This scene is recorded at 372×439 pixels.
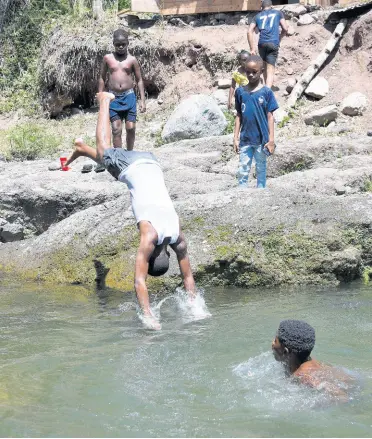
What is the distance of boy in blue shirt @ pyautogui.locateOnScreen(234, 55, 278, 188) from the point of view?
330 inches

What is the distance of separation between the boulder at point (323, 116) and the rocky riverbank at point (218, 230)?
3305mm

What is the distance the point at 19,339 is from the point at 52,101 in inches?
414

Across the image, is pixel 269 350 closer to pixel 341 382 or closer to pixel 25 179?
pixel 341 382

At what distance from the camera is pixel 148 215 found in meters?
6.20

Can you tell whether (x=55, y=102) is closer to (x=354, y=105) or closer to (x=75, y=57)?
(x=75, y=57)

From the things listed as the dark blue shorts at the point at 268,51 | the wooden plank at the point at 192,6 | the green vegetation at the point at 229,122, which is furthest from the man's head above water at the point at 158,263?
the wooden plank at the point at 192,6

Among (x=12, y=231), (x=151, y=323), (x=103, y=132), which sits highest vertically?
(x=103, y=132)

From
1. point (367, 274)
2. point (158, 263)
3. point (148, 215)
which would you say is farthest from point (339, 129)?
Answer: point (158, 263)

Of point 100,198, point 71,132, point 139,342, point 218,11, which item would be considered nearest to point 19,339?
point 139,342

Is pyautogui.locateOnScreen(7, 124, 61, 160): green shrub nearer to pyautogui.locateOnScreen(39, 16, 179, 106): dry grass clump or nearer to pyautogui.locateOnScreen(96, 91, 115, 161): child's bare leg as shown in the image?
pyautogui.locateOnScreen(39, 16, 179, 106): dry grass clump

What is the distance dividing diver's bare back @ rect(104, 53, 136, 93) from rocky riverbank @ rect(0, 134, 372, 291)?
132 centimetres

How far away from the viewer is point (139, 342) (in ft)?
18.7

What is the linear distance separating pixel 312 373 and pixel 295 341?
24cm

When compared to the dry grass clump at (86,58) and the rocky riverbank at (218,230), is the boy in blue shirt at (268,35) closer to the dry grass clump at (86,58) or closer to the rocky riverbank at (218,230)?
the dry grass clump at (86,58)
